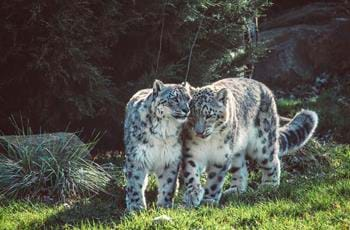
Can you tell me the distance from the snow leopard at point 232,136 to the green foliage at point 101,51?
6.39 feet

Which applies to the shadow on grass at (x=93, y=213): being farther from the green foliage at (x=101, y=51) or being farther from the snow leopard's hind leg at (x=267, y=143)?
the green foliage at (x=101, y=51)

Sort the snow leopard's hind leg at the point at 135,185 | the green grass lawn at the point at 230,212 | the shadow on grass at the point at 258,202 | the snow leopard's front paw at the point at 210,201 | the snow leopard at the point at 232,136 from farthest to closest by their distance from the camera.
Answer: the snow leopard's front paw at the point at 210,201
the snow leopard at the point at 232,136
the snow leopard's hind leg at the point at 135,185
the shadow on grass at the point at 258,202
the green grass lawn at the point at 230,212

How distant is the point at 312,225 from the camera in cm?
648

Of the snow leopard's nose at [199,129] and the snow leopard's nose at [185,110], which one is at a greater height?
the snow leopard's nose at [185,110]

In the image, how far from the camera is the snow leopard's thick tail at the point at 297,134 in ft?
32.0

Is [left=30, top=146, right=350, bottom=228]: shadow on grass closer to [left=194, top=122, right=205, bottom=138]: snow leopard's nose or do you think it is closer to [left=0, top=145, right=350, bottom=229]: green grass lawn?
[left=0, top=145, right=350, bottom=229]: green grass lawn

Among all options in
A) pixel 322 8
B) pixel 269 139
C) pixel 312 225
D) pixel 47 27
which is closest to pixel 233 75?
pixel 269 139

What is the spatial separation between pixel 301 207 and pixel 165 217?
1486mm

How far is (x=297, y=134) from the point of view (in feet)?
32.0

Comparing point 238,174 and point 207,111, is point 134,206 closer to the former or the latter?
point 207,111

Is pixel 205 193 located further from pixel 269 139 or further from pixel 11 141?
pixel 11 141

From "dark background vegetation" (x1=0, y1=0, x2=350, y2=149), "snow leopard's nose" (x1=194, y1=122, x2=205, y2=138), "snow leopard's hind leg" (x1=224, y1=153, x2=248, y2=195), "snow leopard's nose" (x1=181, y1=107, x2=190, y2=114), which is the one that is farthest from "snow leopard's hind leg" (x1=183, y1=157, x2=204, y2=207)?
"dark background vegetation" (x1=0, y1=0, x2=350, y2=149)

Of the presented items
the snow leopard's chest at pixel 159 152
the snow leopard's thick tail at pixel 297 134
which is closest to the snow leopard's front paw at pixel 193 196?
the snow leopard's chest at pixel 159 152

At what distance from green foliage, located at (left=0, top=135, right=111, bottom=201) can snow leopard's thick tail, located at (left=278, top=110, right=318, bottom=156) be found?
259 centimetres
